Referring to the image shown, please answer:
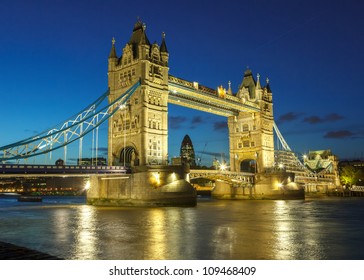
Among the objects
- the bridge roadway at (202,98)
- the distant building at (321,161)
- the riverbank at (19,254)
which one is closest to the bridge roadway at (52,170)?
the bridge roadway at (202,98)

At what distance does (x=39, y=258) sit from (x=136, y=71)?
138 feet

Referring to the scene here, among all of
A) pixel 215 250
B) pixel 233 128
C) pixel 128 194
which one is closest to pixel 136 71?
pixel 128 194

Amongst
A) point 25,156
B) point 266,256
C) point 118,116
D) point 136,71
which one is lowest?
point 266,256

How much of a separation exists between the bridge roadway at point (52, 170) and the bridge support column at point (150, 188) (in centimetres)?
193

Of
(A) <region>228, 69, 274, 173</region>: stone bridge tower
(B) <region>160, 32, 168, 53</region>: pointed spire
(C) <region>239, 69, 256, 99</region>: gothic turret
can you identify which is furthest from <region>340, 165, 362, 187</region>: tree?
(B) <region>160, 32, 168, 53</region>: pointed spire

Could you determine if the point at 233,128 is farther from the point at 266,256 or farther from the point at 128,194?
the point at 266,256

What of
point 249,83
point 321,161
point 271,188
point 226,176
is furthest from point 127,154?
point 321,161

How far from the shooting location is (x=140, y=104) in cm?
5097

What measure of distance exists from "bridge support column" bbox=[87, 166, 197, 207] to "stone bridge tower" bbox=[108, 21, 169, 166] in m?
3.04

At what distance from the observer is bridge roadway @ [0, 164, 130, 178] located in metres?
40.1

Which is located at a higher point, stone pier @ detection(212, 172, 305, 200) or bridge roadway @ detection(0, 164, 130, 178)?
bridge roadway @ detection(0, 164, 130, 178)

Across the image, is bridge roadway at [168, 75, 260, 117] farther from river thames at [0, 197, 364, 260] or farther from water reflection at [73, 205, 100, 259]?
water reflection at [73, 205, 100, 259]

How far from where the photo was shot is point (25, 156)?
130 feet

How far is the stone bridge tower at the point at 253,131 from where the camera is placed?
7619 centimetres
